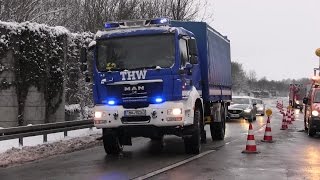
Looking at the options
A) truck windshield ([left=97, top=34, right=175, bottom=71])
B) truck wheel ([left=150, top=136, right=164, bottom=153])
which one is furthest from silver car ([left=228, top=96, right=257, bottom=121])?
truck windshield ([left=97, top=34, right=175, bottom=71])

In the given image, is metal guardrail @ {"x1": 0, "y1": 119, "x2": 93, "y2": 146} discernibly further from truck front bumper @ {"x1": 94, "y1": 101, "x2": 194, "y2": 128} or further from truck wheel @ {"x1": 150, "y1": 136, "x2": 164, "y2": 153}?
truck front bumper @ {"x1": 94, "y1": 101, "x2": 194, "y2": 128}

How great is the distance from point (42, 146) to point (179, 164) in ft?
16.8

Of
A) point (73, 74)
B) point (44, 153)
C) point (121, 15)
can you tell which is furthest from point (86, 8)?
point (44, 153)

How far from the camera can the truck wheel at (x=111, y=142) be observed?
1336 centimetres

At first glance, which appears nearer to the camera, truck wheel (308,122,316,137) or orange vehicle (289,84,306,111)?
truck wheel (308,122,316,137)

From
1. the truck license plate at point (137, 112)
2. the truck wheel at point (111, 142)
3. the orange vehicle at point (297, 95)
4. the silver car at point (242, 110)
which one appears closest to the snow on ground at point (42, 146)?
the truck wheel at point (111, 142)

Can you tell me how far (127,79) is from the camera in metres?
12.5

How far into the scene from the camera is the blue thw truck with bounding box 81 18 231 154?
12.4 metres

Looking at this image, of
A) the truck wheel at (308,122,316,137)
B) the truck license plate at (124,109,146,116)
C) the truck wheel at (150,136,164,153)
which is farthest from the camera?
the truck wheel at (308,122,316,137)

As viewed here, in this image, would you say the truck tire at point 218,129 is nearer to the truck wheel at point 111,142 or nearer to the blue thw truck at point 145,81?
the blue thw truck at point 145,81

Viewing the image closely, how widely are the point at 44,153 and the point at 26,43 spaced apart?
24.5 ft

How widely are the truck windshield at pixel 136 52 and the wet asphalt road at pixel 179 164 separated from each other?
2.27m

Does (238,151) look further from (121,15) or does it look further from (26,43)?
(121,15)

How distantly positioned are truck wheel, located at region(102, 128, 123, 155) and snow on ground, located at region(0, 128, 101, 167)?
1475mm
